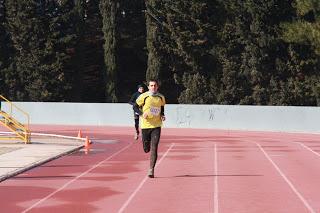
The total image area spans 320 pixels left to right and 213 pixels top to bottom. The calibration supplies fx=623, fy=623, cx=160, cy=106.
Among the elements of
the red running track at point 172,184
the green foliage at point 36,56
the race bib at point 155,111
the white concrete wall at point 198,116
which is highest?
the green foliage at point 36,56

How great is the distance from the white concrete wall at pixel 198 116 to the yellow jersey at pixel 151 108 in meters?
22.5

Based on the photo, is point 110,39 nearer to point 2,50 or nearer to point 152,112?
point 2,50

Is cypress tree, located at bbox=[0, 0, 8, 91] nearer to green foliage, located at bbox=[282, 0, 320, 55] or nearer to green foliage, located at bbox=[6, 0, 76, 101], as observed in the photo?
green foliage, located at bbox=[6, 0, 76, 101]

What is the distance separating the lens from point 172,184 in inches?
504

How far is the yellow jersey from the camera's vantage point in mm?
13203

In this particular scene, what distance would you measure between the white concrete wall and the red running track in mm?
14155

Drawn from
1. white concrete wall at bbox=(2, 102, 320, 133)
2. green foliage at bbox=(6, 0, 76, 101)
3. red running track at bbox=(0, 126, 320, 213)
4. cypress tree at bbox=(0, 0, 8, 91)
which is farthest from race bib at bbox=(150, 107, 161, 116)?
cypress tree at bbox=(0, 0, 8, 91)

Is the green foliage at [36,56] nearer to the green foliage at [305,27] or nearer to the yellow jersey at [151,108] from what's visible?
the green foliage at [305,27]

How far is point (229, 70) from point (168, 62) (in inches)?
232

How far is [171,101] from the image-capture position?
52531mm

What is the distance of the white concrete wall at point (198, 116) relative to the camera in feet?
114

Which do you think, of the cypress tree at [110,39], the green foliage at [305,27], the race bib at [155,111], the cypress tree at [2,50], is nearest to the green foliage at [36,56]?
the cypress tree at [2,50]

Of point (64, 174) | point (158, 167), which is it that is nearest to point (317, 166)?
point (158, 167)

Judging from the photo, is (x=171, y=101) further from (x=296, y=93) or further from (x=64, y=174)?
(x=64, y=174)
